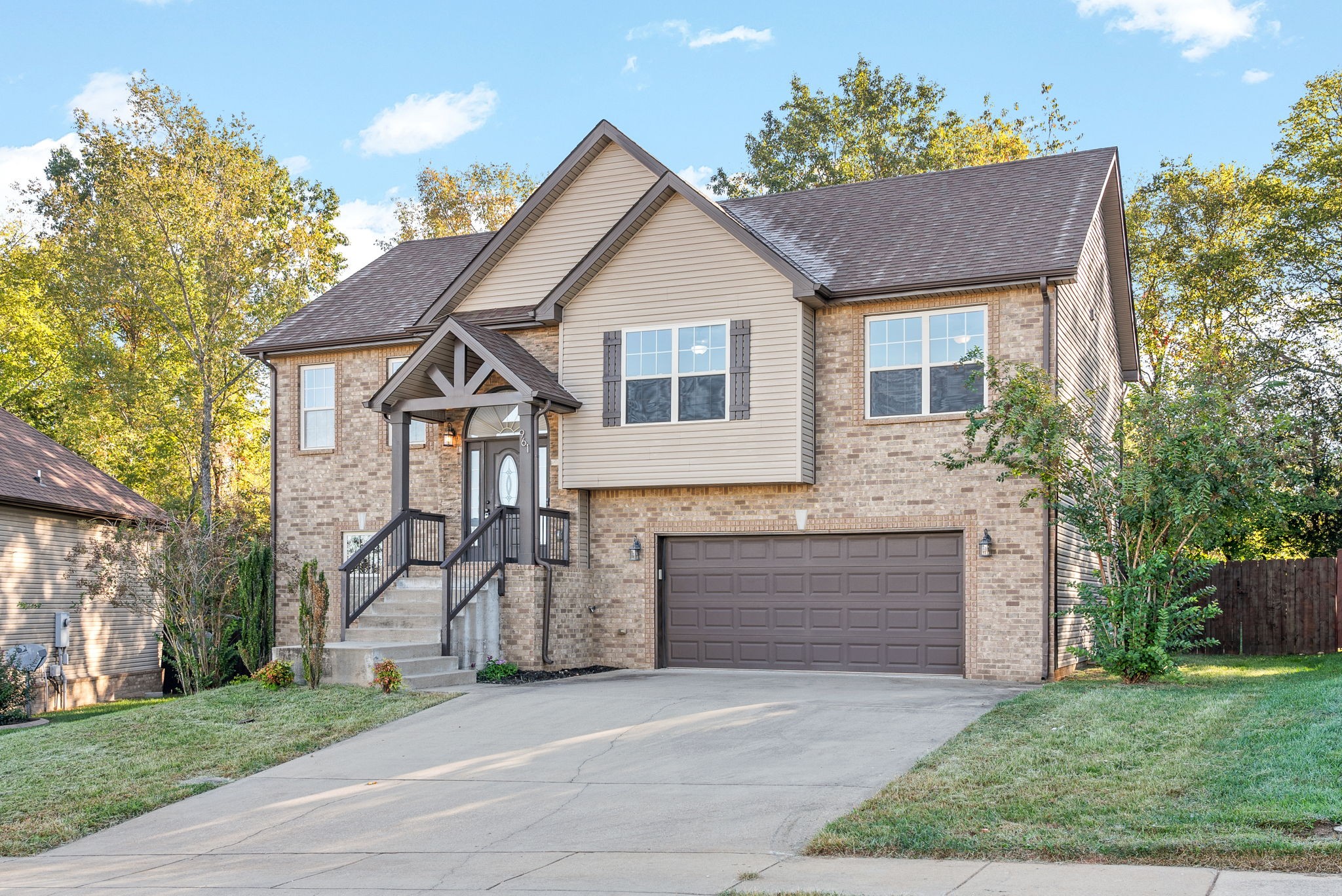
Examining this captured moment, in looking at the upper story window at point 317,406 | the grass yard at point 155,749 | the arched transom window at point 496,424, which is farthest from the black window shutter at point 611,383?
the upper story window at point 317,406

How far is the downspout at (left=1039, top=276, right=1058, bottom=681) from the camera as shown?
15469 mm

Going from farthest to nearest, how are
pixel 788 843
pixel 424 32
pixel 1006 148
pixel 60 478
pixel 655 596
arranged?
1. pixel 1006 148
2. pixel 424 32
3. pixel 60 478
4. pixel 655 596
5. pixel 788 843

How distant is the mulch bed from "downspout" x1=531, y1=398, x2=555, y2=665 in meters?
0.20

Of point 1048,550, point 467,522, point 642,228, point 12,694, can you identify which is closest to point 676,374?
point 642,228

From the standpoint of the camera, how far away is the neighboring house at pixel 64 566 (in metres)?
20.3

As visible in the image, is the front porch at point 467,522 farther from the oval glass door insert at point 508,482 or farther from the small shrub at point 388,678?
the small shrub at point 388,678

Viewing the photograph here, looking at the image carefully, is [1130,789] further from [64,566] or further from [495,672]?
[64,566]

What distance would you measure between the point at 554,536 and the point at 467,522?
1.97 m

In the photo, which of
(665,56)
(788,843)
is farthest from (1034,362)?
(665,56)

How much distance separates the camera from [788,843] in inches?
314

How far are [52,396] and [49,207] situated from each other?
582 centimetres

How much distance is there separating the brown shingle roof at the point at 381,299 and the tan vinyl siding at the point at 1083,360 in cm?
1025

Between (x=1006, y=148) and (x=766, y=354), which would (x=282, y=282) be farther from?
(x=1006, y=148)

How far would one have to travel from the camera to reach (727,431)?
16.9m
